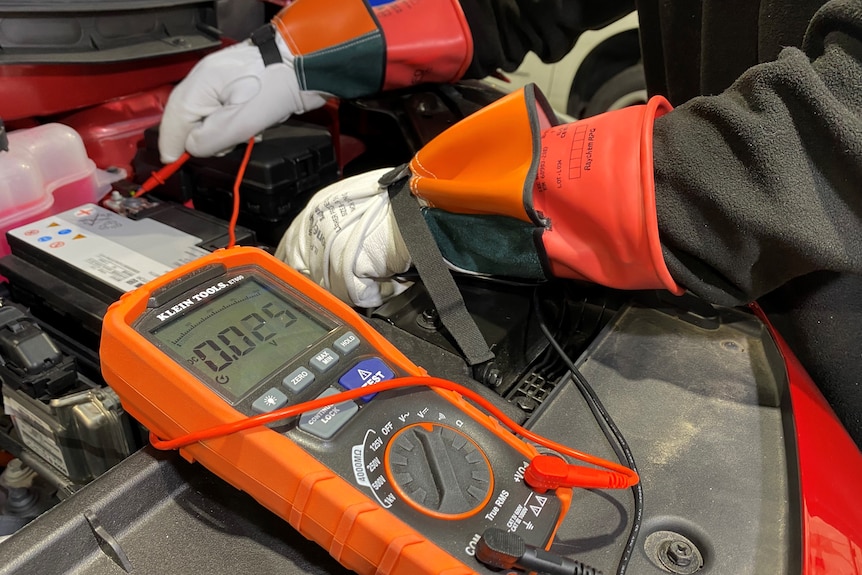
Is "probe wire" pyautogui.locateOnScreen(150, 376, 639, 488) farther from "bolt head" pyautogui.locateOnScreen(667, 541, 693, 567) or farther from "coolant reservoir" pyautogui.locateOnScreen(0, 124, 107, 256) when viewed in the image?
"coolant reservoir" pyautogui.locateOnScreen(0, 124, 107, 256)

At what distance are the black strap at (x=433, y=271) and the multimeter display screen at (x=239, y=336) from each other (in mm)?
123

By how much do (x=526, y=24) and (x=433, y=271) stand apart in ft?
1.83

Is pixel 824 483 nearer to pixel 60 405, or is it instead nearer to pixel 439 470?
pixel 439 470

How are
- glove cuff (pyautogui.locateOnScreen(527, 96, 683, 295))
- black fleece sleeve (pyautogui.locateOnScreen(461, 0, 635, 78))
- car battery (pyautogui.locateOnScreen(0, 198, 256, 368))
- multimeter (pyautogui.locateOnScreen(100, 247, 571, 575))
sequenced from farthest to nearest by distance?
1. black fleece sleeve (pyautogui.locateOnScreen(461, 0, 635, 78))
2. car battery (pyautogui.locateOnScreen(0, 198, 256, 368))
3. glove cuff (pyautogui.locateOnScreen(527, 96, 683, 295))
4. multimeter (pyautogui.locateOnScreen(100, 247, 571, 575))

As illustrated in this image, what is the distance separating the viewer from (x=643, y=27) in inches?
32.9

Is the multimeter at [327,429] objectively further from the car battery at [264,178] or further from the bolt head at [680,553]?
the car battery at [264,178]

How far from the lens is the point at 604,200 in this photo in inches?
20.1

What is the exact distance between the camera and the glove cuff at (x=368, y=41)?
868mm

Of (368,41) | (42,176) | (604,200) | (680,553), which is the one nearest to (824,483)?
(680,553)

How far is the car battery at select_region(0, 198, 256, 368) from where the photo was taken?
0.62 metres

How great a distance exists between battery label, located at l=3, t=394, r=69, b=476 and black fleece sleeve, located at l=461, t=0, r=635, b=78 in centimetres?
73

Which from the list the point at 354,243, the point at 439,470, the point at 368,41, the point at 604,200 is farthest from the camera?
the point at 368,41

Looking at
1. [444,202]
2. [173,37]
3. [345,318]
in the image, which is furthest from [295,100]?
[345,318]

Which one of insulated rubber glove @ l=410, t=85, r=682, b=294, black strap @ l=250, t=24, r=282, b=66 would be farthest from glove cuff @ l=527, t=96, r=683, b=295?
black strap @ l=250, t=24, r=282, b=66
